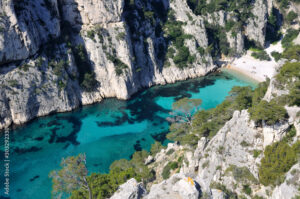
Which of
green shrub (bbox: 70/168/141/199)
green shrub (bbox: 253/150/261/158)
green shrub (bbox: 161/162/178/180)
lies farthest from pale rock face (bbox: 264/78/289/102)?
green shrub (bbox: 70/168/141/199)

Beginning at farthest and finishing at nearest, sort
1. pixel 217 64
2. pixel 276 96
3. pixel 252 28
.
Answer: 1. pixel 252 28
2. pixel 217 64
3. pixel 276 96

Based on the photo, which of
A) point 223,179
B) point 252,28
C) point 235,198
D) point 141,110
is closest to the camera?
point 235,198

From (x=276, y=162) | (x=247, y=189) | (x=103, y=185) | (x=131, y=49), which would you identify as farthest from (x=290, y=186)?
(x=131, y=49)

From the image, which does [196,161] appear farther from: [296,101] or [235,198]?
[296,101]

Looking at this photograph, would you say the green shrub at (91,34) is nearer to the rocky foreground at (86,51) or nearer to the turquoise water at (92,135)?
the rocky foreground at (86,51)

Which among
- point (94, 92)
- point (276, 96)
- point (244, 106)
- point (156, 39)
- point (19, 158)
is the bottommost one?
point (19, 158)

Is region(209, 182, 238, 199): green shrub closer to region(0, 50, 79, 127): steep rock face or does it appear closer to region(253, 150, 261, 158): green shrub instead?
region(253, 150, 261, 158): green shrub

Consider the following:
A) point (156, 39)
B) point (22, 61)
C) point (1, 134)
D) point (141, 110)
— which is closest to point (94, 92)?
point (141, 110)
